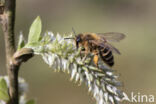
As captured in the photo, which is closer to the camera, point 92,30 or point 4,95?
point 4,95

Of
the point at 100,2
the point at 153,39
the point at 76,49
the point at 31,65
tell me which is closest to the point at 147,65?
the point at 153,39

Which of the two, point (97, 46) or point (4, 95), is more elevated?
point (97, 46)

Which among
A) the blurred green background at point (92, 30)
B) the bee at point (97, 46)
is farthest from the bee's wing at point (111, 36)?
the blurred green background at point (92, 30)

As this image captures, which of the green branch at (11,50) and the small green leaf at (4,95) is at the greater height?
the green branch at (11,50)

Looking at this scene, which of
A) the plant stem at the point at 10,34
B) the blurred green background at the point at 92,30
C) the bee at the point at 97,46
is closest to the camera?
the plant stem at the point at 10,34

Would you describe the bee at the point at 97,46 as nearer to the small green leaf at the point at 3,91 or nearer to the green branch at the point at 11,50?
the green branch at the point at 11,50

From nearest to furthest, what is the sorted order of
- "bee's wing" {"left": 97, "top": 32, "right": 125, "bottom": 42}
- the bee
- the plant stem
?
the plant stem < the bee < "bee's wing" {"left": 97, "top": 32, "right": 125, "bottom": 42}

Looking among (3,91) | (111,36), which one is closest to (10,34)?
(3,91)

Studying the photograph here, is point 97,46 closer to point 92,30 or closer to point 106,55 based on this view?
point 106,55

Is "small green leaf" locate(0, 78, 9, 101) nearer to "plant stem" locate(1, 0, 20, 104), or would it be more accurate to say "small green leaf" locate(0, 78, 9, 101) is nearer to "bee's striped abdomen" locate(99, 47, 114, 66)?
"plant stem" locate(1, 0, 20, 104)

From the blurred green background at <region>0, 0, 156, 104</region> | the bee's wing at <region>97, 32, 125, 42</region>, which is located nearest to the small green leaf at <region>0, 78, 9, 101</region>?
the bee's wing at <region>97, 32, 125, 42</region>
